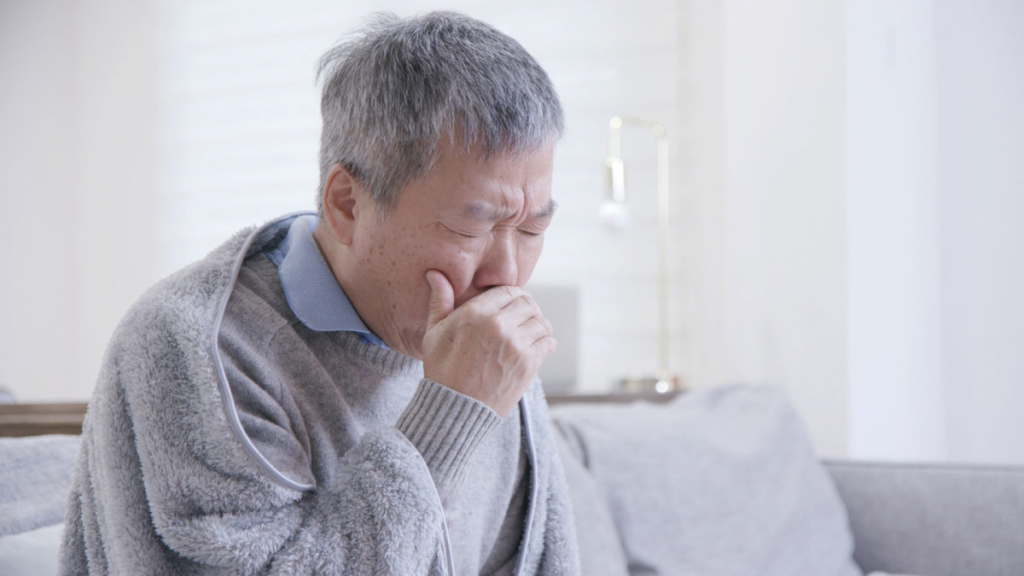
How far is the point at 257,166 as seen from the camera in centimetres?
395

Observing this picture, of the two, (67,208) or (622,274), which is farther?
(67,208)

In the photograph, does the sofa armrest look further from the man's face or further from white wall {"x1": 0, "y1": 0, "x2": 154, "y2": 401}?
white wall {"x1": 0, "y1": 0, "x2": 154, "y2": 401}

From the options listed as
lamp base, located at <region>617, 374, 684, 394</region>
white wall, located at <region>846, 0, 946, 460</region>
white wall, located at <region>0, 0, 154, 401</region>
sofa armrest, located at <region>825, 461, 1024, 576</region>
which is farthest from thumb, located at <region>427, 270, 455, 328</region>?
white wall, located at <region>0, 0, 154, 401</region>

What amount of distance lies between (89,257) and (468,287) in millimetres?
4055

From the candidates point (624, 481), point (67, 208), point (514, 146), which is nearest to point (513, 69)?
point (514, 146)

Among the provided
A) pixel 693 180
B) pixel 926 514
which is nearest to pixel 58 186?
pixel 693 180

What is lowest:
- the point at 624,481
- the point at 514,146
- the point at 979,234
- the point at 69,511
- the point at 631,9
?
the point at 624,481

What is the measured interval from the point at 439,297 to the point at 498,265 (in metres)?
0.07

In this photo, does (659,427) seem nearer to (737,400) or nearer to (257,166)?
(737,400)

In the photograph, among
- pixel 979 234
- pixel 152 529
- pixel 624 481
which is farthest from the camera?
pixel 979 234

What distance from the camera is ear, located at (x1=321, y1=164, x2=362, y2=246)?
2.65ft

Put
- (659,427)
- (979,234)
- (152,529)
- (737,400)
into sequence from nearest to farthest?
(152,529) → (659,427) → (737,400) → (979,234)

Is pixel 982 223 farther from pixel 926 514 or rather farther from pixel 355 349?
pixel 355 349

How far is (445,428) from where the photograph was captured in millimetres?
778
